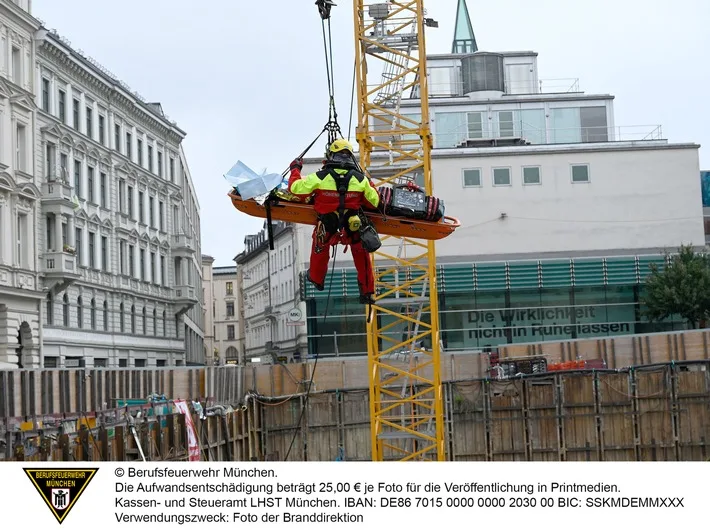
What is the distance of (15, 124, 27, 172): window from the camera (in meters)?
49.7

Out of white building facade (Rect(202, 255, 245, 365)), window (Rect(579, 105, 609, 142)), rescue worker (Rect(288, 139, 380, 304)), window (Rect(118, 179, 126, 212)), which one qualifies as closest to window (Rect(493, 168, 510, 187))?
window (Rect(579, 105, 609, 142))

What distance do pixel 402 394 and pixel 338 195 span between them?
17.5 meters

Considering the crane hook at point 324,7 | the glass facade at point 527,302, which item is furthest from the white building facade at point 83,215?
the crane hook at point 324,7

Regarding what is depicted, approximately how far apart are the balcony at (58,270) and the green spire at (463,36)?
34.5 m

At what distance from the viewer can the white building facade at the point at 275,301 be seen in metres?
62.8

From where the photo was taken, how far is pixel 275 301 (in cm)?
7569

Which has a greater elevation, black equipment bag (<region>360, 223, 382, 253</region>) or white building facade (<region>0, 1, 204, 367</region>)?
white building facade (<region>0, 1, 204, 367</region>)

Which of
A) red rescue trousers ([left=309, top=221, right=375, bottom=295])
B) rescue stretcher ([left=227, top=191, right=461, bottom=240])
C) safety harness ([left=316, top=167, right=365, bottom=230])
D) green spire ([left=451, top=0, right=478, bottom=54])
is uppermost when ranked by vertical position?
green spire ([left=451, top=0, right=478, bottom=54])

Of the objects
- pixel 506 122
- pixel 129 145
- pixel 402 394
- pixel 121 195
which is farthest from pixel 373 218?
pixel 506 122

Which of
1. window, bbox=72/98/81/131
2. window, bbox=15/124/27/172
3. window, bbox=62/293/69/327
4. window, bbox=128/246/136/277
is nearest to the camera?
window, bbox=15/124/27/172

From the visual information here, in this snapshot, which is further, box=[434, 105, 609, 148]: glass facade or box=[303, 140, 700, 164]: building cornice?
box=[434, 105, 609, 148]: glass facade

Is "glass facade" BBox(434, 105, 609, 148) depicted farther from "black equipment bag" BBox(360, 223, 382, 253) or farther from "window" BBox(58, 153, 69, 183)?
"black equipment bag" BBox(360, 223, 382, 253)

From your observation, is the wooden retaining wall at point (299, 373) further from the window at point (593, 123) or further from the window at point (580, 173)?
the window at point (593, 123)
